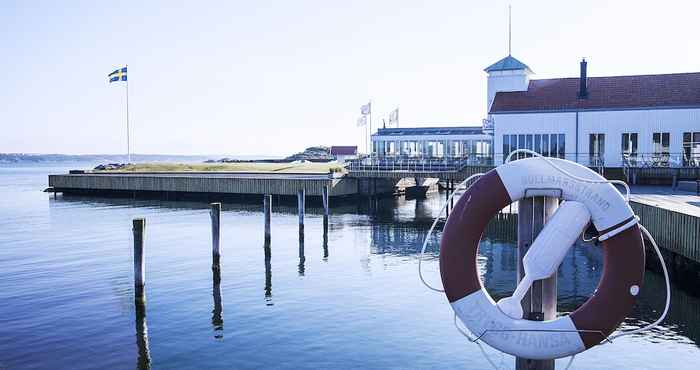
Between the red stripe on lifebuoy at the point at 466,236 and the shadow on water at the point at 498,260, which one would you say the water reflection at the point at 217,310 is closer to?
the shadow on water at the point at 498,260

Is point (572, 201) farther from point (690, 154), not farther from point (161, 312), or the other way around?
point (690, 154)

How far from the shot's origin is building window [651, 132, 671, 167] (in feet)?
107

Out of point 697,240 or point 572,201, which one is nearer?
point 572,201

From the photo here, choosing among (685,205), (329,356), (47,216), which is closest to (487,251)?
(685,205)

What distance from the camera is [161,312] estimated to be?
14.5 meters

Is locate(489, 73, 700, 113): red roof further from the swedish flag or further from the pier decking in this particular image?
the swedish flag

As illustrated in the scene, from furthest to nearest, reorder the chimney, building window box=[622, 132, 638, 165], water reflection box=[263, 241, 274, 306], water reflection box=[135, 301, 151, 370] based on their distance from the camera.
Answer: the chimney, building window box=[622, 132, 638, 165], water reflection box=[263, 241, 274, 306], water reflection box=[135, 301, 151, 370]

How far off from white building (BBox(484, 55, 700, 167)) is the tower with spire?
76.6 inches

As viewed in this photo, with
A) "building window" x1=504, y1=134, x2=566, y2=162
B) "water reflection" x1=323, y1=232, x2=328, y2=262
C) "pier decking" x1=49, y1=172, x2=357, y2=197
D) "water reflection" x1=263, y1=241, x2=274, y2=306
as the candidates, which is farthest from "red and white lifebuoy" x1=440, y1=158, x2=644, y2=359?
"pier decking" x1=49, y1=172, x2=357, y2=197

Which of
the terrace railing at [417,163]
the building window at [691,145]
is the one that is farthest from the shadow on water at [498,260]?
the building window at [691,145]

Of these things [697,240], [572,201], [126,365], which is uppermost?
[572,201]

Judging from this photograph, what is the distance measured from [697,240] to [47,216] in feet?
110

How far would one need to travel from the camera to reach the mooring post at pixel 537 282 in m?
6.36

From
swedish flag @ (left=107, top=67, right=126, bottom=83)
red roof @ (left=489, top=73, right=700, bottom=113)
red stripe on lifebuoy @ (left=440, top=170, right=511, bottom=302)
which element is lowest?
red stripe on lifebuoy @ (left=440, top=170, right=511, bottom=302)
